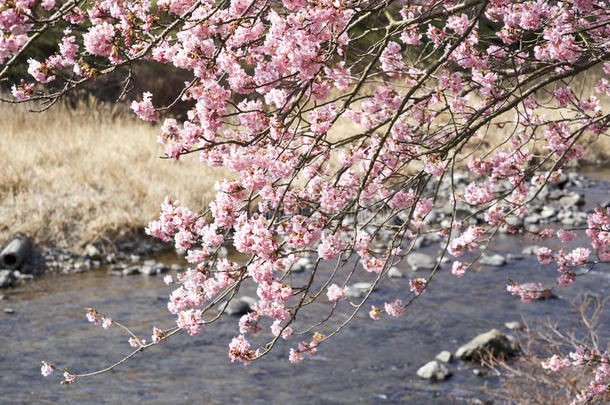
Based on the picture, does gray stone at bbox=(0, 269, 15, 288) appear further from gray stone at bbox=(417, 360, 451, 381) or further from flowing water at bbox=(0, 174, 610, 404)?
gray stone at bbox=(417, 360, 451, 381)

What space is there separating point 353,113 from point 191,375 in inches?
136

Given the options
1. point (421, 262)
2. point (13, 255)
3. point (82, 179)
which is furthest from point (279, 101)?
point (82, 179)

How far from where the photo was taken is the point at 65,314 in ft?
26.9

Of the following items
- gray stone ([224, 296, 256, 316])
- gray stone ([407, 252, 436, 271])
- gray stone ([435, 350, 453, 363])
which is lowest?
gray stone ([435, 350, 453, 363])

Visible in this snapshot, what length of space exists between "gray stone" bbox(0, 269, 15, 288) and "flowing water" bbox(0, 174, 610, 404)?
0.20m

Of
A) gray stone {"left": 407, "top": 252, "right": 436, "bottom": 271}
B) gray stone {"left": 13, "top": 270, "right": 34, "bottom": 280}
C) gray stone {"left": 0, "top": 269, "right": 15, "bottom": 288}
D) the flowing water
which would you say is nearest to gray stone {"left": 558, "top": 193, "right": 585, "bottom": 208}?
the flowing water

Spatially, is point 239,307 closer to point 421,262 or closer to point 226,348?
point 226,348

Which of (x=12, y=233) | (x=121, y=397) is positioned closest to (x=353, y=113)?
(x=121, y=397)

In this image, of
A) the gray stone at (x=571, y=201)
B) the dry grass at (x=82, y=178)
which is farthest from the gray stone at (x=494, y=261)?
the gray stone at (x=571, y=201)

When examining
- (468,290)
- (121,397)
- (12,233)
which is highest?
(12,233)

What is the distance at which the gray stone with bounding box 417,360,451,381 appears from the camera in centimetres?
680

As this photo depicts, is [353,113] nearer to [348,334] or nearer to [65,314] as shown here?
[348,334]

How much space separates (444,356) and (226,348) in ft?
6.75

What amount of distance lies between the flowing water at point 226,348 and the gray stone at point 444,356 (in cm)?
9
